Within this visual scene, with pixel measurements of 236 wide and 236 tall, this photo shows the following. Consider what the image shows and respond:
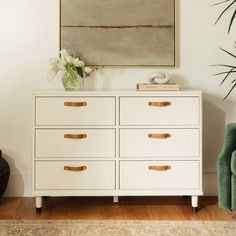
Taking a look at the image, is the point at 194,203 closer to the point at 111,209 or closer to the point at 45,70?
the point at 111,209

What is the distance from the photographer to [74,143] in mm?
3199

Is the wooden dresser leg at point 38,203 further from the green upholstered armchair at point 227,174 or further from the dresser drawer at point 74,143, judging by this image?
the green upholstered armchair at point 227,174

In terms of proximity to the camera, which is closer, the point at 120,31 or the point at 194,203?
the point at 194,203

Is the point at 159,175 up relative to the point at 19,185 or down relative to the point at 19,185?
up

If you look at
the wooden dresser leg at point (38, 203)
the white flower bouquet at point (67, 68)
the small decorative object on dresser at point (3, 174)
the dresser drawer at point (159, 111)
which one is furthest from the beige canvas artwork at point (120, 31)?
the wooden dresser leg at point (38, 203)

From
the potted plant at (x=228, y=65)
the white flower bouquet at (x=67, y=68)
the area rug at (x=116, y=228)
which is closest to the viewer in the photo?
the area rug at (x=116, y=228)

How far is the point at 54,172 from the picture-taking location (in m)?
3.21

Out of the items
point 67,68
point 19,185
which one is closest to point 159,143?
point 67,68

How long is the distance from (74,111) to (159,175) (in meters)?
0.75

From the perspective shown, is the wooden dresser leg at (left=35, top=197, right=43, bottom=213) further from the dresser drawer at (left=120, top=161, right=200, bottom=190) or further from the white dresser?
the dresser drawer at (left=120, top=161, right=200, bottom=190)

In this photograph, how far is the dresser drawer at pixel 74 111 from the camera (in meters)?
3.17

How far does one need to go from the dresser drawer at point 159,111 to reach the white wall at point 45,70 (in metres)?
0.50

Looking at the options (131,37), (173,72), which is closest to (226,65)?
(173,72)

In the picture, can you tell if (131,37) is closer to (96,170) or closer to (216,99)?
(216,99)
